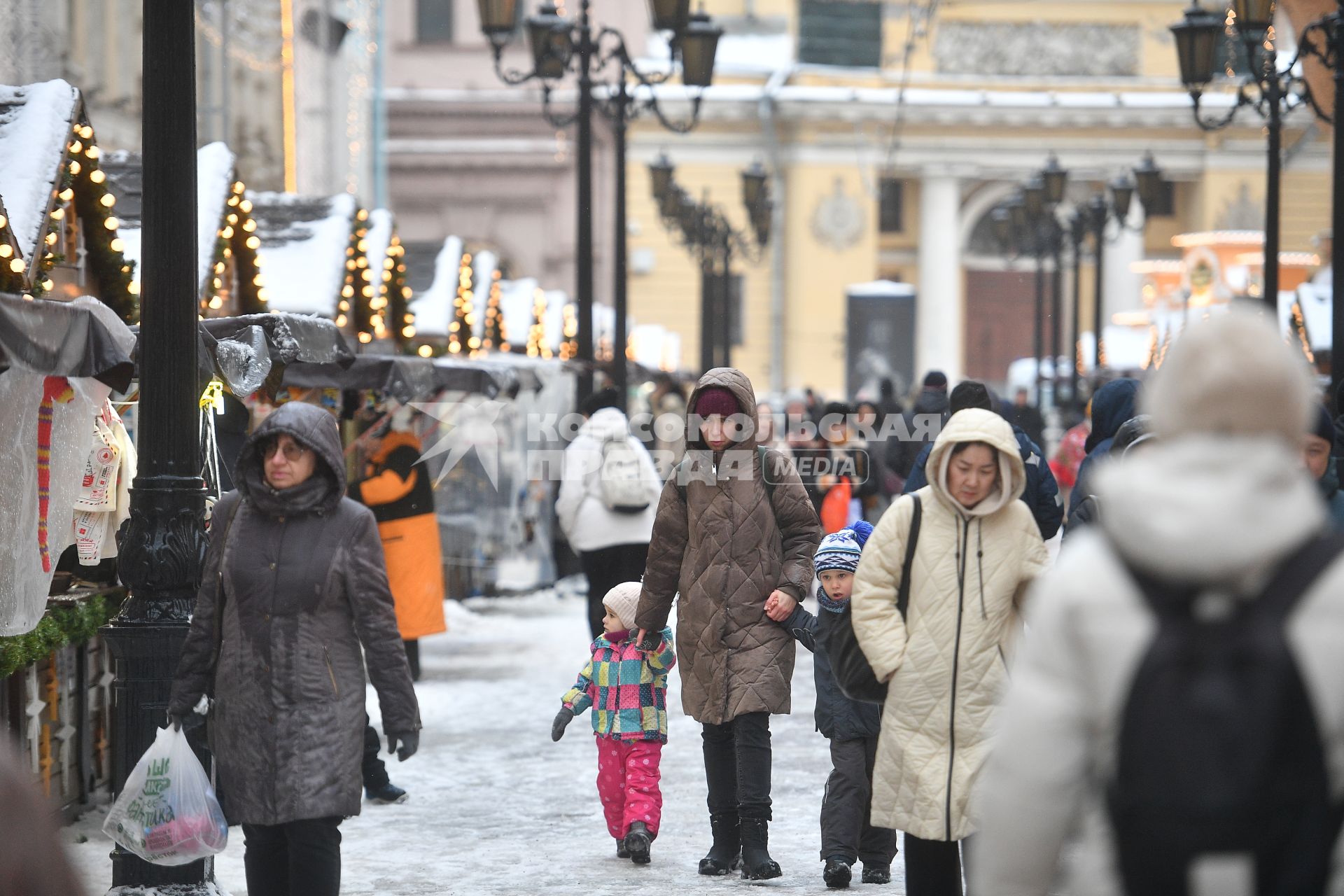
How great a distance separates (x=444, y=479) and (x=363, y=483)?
5.59 metres

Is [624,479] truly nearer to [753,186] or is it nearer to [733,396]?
[733,396]

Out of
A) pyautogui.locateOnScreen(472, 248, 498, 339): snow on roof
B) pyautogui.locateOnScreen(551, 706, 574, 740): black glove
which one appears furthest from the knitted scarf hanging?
pyautogui.locateOnScreen(472, 248, 498, 339): snow on roof

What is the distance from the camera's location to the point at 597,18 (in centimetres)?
4556

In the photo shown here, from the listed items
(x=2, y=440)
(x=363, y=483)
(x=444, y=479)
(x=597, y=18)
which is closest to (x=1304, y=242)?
(x=597, y=18)

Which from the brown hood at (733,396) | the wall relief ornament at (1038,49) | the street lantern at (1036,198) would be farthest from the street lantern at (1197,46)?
the wall relief ornament at (1038,49)

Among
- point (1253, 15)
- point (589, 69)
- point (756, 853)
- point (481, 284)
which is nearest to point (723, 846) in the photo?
point (756, 853)

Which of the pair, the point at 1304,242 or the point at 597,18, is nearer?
the point at 597,18

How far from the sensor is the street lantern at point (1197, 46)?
49.7ft

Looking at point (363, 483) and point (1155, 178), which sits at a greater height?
point (1155, 178)

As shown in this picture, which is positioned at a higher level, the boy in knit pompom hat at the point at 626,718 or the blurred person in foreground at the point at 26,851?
the blurred person in foreground at the point at 26,851

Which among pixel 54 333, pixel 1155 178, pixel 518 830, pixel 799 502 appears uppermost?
pixel 1155 178

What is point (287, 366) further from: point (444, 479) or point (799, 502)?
point (444, 479)

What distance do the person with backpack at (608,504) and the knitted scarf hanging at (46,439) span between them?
3945mm

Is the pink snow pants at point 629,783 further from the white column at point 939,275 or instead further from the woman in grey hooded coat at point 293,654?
the white column at point 939,275
